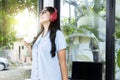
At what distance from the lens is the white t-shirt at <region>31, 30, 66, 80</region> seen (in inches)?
115

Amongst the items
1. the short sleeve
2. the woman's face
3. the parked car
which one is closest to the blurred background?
the parked car

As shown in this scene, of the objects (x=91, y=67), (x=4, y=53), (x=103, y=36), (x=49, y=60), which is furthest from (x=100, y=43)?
(x=4, y=53)

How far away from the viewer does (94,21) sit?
3.99m

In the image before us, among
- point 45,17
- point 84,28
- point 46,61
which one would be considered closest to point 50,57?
point 46,61

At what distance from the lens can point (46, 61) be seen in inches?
114

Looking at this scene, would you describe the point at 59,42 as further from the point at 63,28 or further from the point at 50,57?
the point at 63,28

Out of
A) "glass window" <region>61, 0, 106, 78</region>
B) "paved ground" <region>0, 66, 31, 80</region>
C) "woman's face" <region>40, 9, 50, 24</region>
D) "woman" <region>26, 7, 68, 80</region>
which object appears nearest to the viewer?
"woman" <region>26, 7, 68, 80</region>

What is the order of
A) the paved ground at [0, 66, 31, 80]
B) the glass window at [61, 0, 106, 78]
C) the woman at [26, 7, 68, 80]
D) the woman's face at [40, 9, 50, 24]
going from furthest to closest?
the paved ground at [0, 66, 31, 80], the glass window at [61, 0, 106, 78], the woman's face at [40, 9, 50, 24], the woman at [26, 7, 68, 80]

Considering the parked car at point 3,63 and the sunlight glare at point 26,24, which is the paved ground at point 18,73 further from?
the sunlight glare at point 26,24

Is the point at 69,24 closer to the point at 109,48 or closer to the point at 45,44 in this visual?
the point at 109,48

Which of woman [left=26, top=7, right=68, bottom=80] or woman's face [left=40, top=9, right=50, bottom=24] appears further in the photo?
woman's face [left=40, top=9, right=50, bottom=24]

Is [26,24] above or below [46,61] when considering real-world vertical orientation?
above

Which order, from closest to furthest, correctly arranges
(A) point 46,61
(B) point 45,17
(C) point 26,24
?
(A) point 46,61 → (B) point 45,17 → (C) point 26,24

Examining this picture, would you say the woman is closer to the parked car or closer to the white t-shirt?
the white t-shirt
